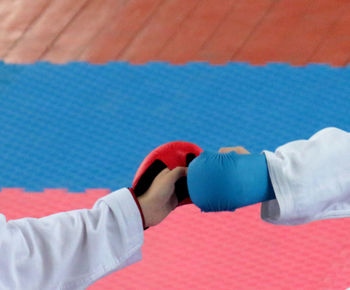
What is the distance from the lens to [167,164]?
3.23 ft

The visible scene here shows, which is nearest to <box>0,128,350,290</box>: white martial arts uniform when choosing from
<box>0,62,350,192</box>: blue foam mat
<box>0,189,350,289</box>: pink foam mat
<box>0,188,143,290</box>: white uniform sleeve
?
<box>0,188,143,290</box>: white uniform sleeve

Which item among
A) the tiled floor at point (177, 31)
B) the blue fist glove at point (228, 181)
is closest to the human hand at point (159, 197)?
the blue fist glove at point (228, 181)

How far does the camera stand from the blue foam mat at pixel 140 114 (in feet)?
4.43

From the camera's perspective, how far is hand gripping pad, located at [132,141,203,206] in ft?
3.10

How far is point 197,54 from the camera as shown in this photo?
153 cm

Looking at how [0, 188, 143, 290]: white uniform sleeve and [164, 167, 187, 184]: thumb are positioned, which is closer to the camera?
[0, 188, 143, 290]: white uniform sleeve

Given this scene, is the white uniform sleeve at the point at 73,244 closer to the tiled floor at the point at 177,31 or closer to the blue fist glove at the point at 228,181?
the blue fist glove at the point at 228,181

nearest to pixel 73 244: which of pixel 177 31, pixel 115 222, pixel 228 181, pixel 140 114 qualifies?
pixel 115 222

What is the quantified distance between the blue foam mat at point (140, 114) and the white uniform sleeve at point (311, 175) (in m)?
0.57

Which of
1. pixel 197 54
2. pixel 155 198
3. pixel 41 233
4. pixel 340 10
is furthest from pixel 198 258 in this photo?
pixel 340 10

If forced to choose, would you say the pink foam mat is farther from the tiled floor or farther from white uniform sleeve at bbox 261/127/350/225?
the tiled floor

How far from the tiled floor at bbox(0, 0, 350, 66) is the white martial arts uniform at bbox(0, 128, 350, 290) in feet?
2.51

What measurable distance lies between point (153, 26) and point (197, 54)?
20cm

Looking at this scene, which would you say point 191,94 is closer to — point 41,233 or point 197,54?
point 197,54
